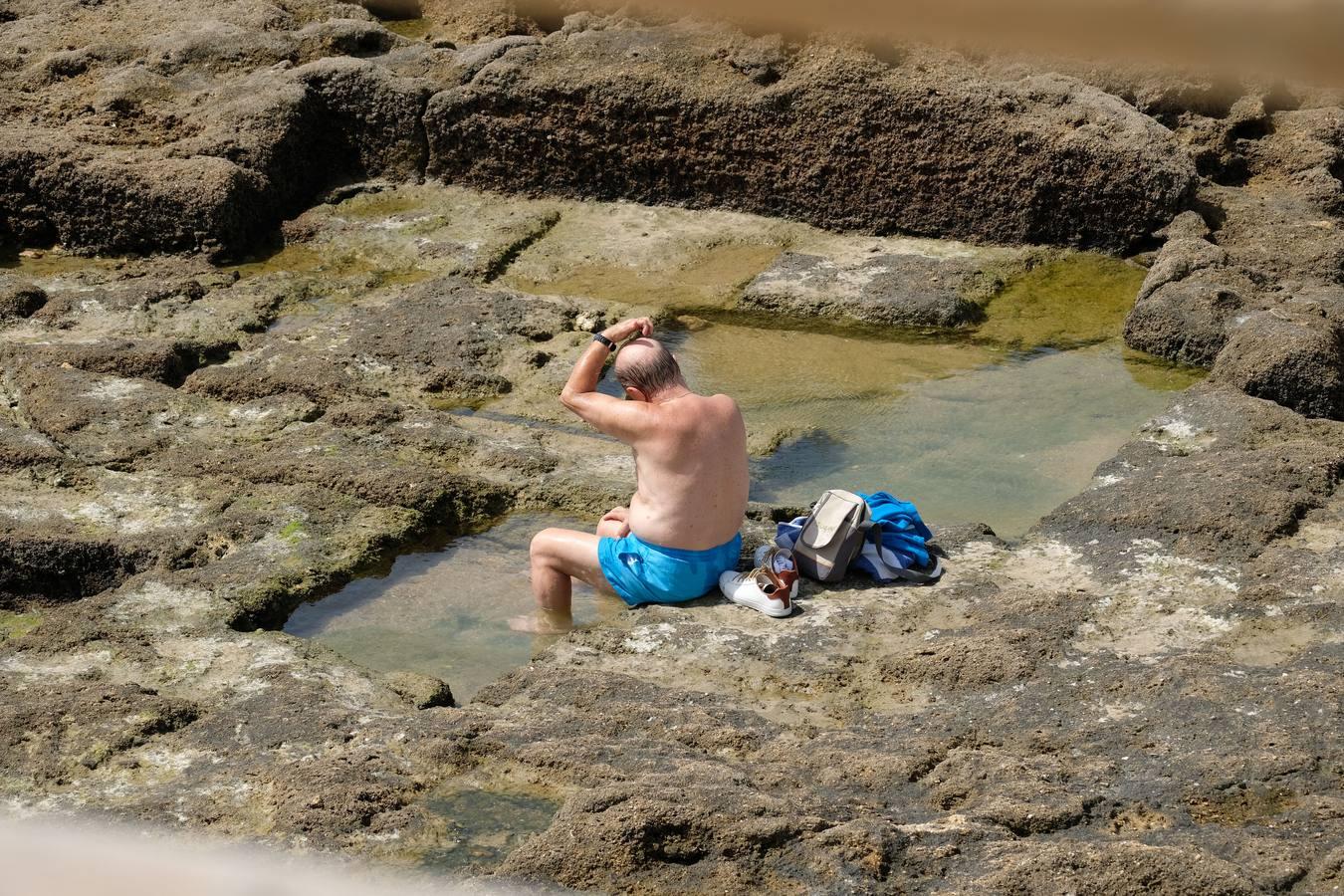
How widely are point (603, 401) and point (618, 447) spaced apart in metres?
1.10

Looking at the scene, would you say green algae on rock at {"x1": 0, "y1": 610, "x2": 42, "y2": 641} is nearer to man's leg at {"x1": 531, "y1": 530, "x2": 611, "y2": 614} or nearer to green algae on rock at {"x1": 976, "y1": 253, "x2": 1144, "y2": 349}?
man's leg at {"x1": 531, "y1": 530, "x2": 611, "y2": 614}

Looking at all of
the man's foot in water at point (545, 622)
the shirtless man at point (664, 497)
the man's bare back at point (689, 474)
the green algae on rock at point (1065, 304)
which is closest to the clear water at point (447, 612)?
the man's foot in water at point (545, 622)

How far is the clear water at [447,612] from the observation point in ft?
15.7

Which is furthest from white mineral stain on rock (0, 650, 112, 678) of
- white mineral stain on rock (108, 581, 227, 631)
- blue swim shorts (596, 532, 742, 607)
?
blue swim shorts (596, 532, 742, 607)

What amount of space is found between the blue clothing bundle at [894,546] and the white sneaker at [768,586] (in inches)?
3.9

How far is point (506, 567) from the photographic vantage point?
17.5 ft

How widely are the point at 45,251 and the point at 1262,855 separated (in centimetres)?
733

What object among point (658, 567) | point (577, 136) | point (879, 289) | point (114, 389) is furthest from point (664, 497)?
point (577, 136)

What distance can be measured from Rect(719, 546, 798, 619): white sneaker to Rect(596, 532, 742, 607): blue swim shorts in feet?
0.29

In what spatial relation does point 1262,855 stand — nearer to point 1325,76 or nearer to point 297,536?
point 1325,76

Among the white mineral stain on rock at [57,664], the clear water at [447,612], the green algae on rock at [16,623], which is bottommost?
the clear water at [447,612]

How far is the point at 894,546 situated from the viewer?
4.76 m

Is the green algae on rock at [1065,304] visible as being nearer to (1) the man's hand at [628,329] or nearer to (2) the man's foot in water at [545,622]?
(1) the man's hand at [628,329]

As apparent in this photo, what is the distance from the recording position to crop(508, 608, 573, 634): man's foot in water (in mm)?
4926
